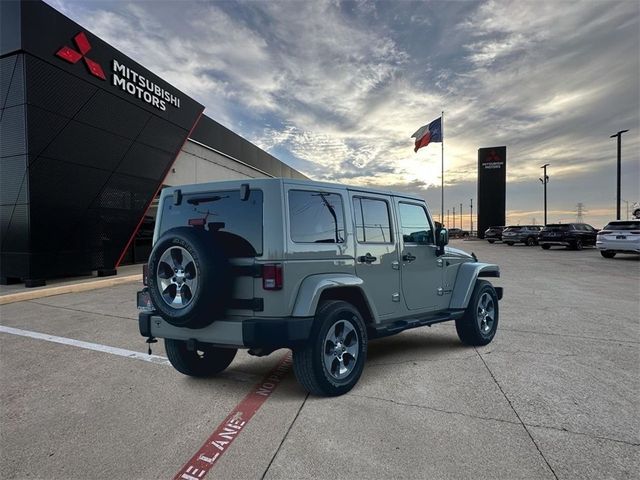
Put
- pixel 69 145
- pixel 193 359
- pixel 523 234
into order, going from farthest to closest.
Result: pixel 523 234 → pixel 69 145 → pixel 193 359

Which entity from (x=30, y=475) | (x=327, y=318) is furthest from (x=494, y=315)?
(x=30, y=475)

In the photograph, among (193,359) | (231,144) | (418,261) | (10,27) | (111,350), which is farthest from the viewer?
(231,144)

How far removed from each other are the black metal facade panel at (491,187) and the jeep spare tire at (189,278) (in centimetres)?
5281

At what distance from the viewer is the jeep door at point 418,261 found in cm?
478

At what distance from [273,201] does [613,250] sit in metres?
20.4

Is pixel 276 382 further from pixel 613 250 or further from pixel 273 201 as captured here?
pixel 613 250

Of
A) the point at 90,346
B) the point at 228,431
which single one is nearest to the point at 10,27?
the point at 90,346

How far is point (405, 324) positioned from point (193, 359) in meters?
2.33

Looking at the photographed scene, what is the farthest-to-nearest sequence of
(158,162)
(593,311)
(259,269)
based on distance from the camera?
(158,162)
(593,311)
(259,269)

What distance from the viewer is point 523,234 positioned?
31.5 meters

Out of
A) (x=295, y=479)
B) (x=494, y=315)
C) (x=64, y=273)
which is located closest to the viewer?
(x=295, y=479)

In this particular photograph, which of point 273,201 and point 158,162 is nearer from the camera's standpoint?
point 273,201

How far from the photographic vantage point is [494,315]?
19.0 ft

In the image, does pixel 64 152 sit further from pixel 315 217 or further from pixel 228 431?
pixel 228 431
